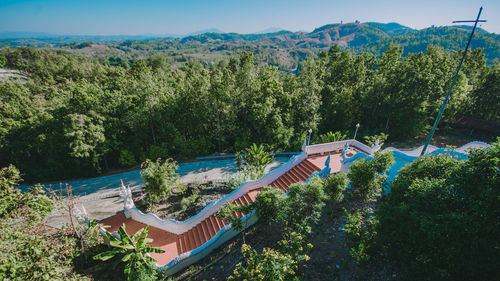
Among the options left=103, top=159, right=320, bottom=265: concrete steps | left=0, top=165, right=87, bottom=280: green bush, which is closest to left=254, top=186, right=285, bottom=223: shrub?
left=103, top=159, right=320, bottom=265: concrete steps

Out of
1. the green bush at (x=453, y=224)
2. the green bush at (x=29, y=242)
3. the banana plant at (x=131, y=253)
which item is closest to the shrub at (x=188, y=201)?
the banana plant at (x=131, y=253)

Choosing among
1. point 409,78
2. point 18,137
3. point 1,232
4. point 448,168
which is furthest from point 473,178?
point 18,137

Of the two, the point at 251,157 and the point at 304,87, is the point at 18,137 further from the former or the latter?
the point at 304,87

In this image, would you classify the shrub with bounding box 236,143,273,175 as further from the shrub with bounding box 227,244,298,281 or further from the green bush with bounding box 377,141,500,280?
the green bush with bounding box 377,141,500,280

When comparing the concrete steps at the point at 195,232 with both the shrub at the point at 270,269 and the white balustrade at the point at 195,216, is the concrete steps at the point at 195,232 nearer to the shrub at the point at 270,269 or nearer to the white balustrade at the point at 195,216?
the white balustrade at the point at 195,216

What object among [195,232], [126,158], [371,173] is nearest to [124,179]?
[126,158]

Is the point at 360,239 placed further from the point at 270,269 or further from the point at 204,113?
the point at 204,113
